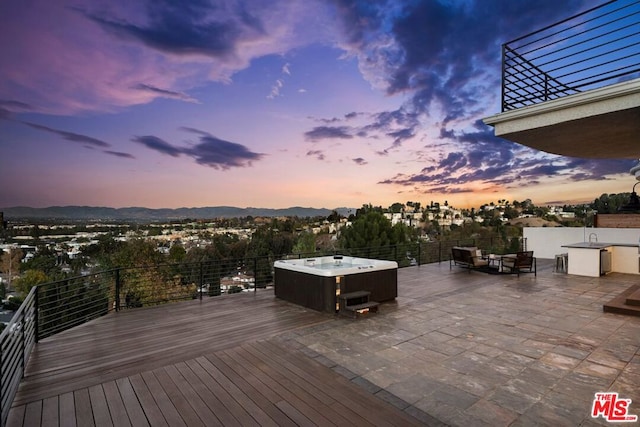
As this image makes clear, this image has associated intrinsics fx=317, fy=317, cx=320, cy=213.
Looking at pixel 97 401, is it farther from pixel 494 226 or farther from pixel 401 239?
pixel 494 226

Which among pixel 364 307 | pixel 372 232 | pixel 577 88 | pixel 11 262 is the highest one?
pixel 577 88

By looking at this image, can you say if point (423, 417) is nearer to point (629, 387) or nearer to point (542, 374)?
point (542, 374)

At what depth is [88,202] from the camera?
14.9m

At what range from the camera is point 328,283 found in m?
5.33

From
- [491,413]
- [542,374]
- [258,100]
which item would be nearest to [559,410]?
[491,413]

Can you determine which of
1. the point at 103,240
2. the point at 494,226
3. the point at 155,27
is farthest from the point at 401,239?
the point at 103,240

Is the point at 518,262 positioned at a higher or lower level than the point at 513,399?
higher

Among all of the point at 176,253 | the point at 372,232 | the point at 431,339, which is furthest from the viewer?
the point at 176,253

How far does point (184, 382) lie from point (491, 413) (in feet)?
8.67

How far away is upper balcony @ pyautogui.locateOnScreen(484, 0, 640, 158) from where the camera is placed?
14.7ft

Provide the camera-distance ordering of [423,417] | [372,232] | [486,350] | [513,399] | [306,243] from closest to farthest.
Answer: [423,417]
[513,399]
[486,350]
[372,232]
[306,243]

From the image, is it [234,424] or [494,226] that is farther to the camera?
[494,226]

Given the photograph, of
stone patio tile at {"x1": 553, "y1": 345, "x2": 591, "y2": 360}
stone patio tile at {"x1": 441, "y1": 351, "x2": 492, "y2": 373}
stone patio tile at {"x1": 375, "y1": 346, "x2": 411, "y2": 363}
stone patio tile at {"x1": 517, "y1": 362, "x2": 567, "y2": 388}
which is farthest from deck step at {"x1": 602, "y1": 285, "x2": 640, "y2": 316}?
stone patio tile at {"x1": 375, "y1": 346, "x2": 411, "y2": 363}

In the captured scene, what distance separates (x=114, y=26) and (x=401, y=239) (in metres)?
14.1
